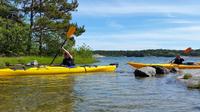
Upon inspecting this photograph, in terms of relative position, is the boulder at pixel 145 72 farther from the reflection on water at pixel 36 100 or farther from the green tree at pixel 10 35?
the green tree at pixel 10 35

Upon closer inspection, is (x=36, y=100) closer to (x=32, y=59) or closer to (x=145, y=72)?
(x=145, y=72)

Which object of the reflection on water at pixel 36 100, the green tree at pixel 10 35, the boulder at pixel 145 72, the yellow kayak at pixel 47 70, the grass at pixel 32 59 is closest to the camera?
the reflection on water at pixel 36 100

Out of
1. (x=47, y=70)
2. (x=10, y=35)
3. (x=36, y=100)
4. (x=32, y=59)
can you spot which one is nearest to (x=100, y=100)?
(x=36, y=100)

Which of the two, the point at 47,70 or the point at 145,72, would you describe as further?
the point at 47,70

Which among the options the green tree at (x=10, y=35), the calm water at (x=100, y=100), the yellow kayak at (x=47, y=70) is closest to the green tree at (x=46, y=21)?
the green tree at (x=10, y=35)

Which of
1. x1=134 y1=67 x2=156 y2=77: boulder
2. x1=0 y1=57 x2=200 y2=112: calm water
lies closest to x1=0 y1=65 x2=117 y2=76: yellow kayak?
x1=134 y1=67 x2=156 y2=77: boulder

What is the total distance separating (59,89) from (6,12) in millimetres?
33361

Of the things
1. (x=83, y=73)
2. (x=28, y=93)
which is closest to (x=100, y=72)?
(x=83, y=73)

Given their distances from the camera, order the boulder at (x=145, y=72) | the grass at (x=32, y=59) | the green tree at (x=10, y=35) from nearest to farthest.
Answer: the boulder at (x=145, y=72) → the grass at (x=32, y=59) → the green tree at (x=10, y=35)

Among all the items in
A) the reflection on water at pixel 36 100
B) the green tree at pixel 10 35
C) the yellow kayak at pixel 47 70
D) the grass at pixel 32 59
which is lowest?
the reflection on water at pixel 36 100

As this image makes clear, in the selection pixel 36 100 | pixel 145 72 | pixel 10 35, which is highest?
pixel 10 35

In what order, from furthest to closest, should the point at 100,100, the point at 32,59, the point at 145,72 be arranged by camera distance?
the point at 32,59, the point at 145,72, the point at 100,100

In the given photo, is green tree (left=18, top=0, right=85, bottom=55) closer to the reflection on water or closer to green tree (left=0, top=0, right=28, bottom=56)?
green tree (left=0, top=0, right=28, bottom=56)

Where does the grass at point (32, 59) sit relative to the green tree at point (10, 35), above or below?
below
